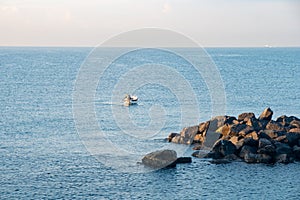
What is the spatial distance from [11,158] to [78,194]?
1898 centimetres

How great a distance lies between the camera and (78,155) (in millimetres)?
73625

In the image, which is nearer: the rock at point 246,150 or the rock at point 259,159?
the rock at point 259,159

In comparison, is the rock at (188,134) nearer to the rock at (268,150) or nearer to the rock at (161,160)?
the rock at (268,150)

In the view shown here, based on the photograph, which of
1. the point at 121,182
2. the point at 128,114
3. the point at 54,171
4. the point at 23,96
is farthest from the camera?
the point at 23,96

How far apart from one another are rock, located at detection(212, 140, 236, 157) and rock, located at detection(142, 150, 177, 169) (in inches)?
334

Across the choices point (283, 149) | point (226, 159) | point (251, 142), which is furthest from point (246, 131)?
point (226, 159)

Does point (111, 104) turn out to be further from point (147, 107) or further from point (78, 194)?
point (78, 194)

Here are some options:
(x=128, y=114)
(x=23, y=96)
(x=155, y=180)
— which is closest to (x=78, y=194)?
(x=155, y=180)

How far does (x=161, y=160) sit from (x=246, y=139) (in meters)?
14.8

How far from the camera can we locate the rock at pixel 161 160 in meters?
67.6

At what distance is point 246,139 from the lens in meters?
74.8

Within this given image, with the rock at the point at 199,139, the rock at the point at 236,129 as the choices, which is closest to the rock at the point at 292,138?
the rock at the point at 236,129

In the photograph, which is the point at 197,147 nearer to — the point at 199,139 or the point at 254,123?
the point at 199,139

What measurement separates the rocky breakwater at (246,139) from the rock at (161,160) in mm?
6569
